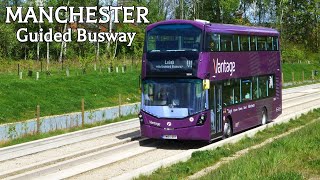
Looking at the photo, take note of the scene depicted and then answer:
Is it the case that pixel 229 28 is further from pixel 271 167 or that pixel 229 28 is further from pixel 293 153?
pixel 271 167

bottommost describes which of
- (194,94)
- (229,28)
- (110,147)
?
(110,147)

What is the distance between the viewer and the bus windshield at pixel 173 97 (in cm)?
1866

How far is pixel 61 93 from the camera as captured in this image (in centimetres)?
3881

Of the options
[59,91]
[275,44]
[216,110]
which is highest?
[275,44]

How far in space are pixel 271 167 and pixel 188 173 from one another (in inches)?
80.2

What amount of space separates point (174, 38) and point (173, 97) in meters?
1.90

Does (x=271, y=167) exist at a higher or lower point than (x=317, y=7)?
lower

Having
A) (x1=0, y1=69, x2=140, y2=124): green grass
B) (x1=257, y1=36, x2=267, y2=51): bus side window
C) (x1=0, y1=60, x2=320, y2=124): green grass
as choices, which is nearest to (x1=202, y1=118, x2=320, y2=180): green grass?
(x1=257, y1=36, x2=267, y2=51): bus side window

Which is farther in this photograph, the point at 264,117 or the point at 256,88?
the point at 264,117

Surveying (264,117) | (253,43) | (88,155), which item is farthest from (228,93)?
(88,155)

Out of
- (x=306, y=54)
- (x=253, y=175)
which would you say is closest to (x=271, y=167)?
(x=253, y=175)

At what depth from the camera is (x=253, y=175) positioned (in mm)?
11586

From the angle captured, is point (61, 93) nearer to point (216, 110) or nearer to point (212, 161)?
point (216, 110)

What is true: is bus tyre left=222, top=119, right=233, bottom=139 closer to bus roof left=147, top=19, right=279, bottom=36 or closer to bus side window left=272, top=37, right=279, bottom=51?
bus roof left=147, top=19, right=279, bottom=36
